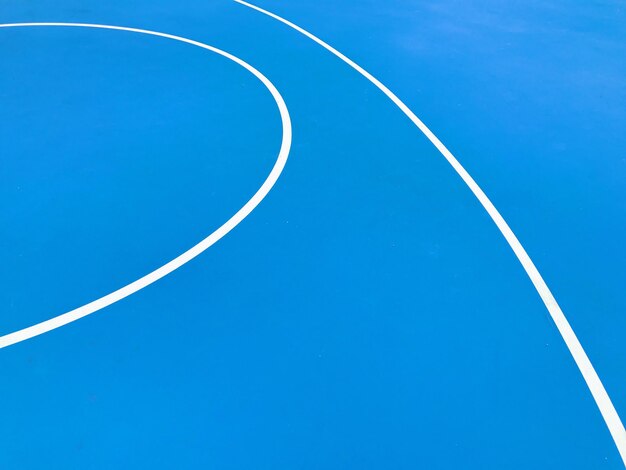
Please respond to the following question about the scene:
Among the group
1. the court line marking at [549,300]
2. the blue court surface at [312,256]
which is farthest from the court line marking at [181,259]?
the court line marking at [549,300]

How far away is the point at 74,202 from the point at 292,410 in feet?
8.41

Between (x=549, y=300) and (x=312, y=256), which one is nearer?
(x=549, y=300)

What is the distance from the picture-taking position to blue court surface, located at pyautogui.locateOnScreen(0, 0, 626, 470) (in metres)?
2.88

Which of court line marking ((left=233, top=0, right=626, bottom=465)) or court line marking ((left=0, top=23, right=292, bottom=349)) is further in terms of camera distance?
court line marking ((left=0, top=23, right=292, bottom=349))

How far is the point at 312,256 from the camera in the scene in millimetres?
3920

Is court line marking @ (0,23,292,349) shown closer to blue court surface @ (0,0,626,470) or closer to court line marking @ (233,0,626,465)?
blue court surface @ (0,0,626,470)

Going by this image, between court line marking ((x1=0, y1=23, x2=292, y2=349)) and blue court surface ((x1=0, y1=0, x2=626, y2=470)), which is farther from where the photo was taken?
court line marking ((x1=0, y1=23, x2=292, y2=349))

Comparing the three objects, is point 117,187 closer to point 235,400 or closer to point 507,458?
point 235,400

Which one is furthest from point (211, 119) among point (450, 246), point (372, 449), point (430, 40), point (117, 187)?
point (372, 449)

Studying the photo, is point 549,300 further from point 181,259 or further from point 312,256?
point 181,259

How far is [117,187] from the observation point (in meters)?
4.57

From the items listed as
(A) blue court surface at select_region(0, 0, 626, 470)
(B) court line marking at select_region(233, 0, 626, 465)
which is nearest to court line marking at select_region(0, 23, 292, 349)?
(A) blue court surface at select_region(0, 0, 626, 470)

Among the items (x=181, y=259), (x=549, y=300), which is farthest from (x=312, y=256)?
(x=549, y=300)

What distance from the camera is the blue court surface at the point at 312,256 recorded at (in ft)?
9.46
